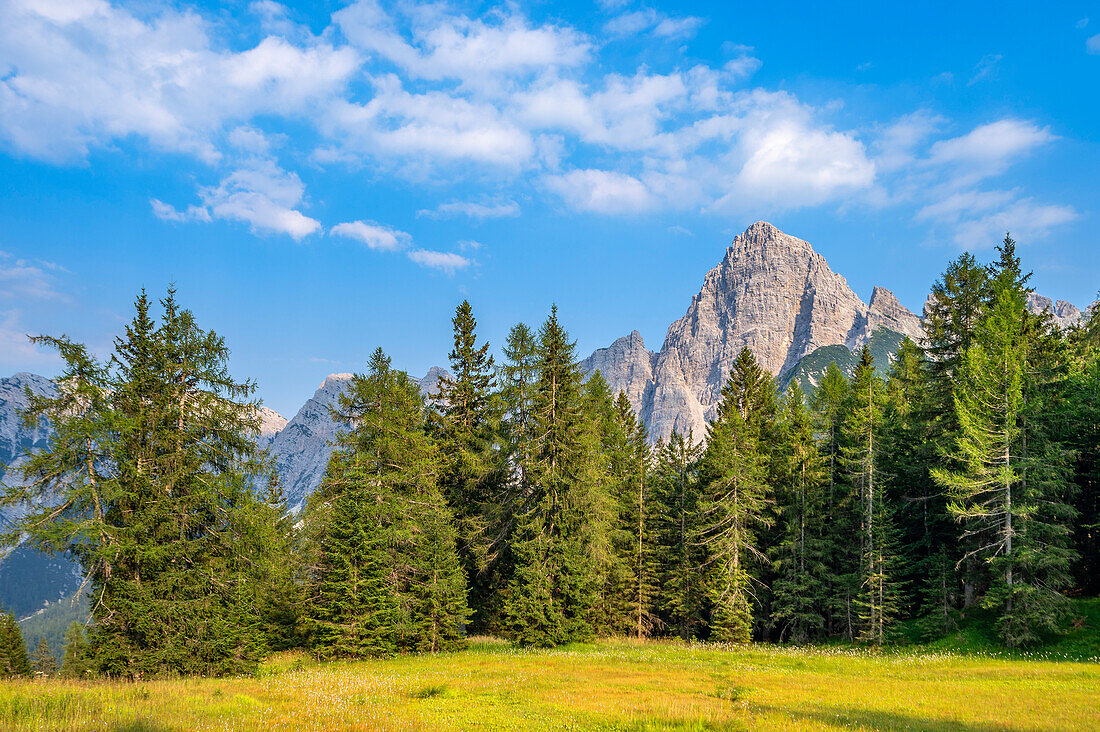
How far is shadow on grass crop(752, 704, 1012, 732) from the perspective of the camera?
12.9 meters

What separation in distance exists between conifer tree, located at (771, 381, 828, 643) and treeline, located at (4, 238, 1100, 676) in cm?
25

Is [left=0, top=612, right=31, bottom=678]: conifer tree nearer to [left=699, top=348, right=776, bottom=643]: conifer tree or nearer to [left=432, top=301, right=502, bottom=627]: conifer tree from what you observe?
[left=432, top=301, right=502, bottom=627]: conifer tree

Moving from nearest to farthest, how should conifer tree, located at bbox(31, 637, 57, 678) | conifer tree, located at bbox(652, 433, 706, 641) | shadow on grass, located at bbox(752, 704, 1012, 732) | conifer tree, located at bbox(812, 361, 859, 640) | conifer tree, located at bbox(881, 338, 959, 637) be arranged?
shadow on grass, located at bbox(752, 704, 1012, 732)
conifer tree, located at bbox(881, 338, 959, 637)
conifer tree, located at bbox(812, 361, 859, 640)
conifer tree, located at bbox(652, 433, 706, 641)
conifer tree, located at bbox(31, 637, 57, 678)


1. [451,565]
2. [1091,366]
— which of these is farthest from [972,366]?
[451,565]

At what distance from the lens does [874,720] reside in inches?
537

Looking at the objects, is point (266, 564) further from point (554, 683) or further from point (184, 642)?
point (554, 683)

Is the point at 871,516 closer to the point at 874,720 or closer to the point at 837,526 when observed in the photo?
the point at 837,526

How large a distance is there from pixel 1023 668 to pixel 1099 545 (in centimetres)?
1719

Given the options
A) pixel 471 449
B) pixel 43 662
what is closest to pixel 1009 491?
pixel 471 449

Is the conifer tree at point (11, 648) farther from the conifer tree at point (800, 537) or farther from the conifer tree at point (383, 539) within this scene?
the conifer tree at point (800, 537)

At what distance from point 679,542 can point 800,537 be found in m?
8.93

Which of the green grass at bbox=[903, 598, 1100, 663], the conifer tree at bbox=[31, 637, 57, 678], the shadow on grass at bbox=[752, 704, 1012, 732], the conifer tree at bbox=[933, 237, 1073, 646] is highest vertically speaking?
the conifer tree at bbox=[933, 237, 1073, 646]

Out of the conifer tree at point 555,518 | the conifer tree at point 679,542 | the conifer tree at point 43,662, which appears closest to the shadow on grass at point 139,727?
the conifer tree at point 555,518

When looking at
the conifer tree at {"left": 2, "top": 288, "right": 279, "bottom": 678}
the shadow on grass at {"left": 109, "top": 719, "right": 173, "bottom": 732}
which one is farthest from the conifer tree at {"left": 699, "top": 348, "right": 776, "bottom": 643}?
the shadow on grass at {"left": 109, "top": 719, "right": 173, "bottom": 732}
